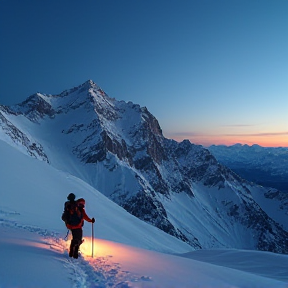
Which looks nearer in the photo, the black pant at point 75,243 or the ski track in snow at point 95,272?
the ski track in snow at point 95,272

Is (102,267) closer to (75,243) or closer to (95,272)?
(95,272)

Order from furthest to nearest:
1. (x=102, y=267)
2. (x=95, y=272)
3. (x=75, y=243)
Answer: (x=75, y=243) → (x=102, y=267) → (x=95, y=272)

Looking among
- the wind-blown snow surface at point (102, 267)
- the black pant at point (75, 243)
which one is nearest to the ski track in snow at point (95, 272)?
the wind-blown snow surface at point (102, 267)

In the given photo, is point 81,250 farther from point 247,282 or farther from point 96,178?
point 96,178

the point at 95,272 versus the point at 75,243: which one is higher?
the point at 75,243

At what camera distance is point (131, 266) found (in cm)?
879

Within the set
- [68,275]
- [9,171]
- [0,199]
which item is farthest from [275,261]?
[9,171]

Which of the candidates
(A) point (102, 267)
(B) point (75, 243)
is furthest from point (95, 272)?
(B) point (75, 243)

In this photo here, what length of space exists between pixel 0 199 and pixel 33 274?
13.9m

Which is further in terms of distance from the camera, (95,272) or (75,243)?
(75,243)

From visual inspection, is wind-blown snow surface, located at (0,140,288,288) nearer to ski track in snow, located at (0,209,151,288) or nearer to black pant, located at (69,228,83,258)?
ski track in snow, located at (0,209,151,288)

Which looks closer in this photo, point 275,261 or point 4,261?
point 4,261

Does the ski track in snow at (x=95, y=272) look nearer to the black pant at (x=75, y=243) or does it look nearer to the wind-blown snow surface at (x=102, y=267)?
the wind-blown snow surface at (x=102, y=267)

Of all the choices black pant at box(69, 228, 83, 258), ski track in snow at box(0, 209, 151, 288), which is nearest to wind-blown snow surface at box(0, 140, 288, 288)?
ski track in snow at box(0, 209, 151, 288)
